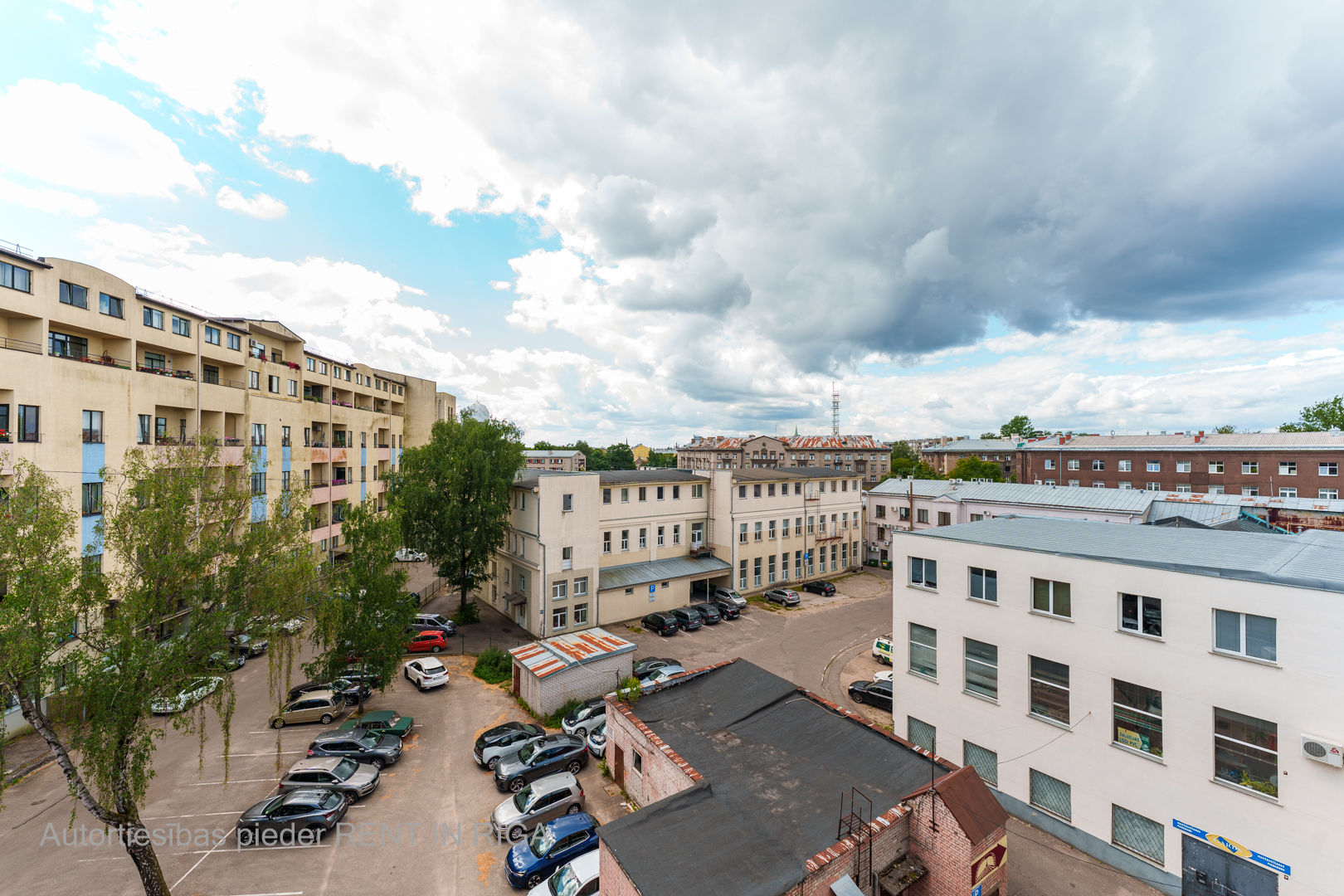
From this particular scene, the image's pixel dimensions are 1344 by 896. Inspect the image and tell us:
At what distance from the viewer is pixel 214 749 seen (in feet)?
64.7

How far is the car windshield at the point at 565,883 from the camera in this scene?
12141 mm

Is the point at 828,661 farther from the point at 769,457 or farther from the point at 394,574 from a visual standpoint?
the point at 769,457

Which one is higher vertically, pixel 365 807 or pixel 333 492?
pixel 333 492

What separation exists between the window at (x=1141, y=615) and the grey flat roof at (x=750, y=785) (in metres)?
6.83

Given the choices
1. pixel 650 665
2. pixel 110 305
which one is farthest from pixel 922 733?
pixel 110 305

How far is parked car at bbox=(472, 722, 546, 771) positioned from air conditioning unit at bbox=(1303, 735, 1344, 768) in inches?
835

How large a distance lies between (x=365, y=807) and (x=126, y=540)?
10.9m

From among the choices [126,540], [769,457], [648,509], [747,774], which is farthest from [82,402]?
[769,457]

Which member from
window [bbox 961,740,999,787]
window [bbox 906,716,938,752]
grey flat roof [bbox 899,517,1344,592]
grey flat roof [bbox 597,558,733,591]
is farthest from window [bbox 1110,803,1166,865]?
grey flat roof [bbox 597,558,733,591]

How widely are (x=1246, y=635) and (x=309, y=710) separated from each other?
106 ft

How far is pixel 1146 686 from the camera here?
556 inches

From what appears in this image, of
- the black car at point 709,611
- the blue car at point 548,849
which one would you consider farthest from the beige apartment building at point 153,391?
the black car at point 709,611

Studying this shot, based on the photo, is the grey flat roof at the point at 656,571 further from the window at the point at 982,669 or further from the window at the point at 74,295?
the window at the point at 74,295

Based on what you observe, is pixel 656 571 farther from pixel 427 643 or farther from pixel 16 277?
pixel 16 277
